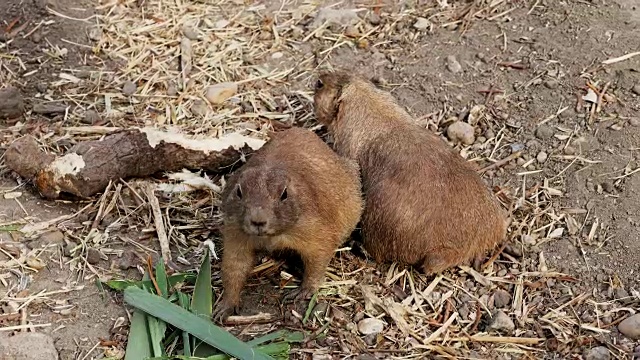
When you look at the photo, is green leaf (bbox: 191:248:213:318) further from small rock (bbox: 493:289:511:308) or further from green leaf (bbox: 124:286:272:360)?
small rock (bbox: 493:289:511:308)

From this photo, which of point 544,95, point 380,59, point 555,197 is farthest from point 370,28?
point 555,197

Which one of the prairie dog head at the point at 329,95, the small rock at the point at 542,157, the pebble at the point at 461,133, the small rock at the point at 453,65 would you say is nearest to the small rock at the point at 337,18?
the small rock at the point at 453,65

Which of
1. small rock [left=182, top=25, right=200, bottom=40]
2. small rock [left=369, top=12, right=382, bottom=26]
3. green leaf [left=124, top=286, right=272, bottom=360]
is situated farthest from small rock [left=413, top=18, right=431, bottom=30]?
green leaf [left=124, top=286, right=272, bottom=360]

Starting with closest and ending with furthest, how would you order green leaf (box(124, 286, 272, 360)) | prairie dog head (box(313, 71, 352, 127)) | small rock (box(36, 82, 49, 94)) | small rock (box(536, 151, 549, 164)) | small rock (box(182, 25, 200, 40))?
green leaf (box(124, 286, 272, 360)), small rock (box(536, 151, 549, 164)), prairie dog head (box(313, 71, 352, 127)), small rock (box(36, 82, 49, 94)), small rock (box(182, 25, 200, 40))

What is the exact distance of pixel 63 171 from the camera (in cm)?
520

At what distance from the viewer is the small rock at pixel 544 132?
5.83 m

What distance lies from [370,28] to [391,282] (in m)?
2.70

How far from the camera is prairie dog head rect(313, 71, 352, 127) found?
5.83 metres

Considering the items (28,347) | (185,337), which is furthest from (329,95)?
(28,347)

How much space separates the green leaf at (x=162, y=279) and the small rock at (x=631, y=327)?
2590 millimetres

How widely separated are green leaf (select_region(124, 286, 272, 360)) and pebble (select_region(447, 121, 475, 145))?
240 cm

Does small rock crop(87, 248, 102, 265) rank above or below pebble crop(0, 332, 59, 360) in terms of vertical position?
above

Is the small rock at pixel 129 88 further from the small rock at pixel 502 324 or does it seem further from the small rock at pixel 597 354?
the small rock at pixel 597 354

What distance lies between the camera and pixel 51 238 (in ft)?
16.6
